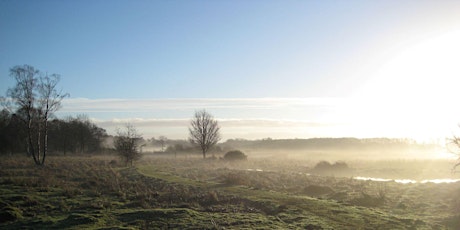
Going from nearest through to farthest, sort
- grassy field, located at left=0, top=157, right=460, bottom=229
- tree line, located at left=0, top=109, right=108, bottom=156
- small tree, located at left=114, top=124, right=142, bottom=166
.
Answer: grassy field, located at left=0, top=157, right=460, bottom=229, small tree, located at left=114, top=124, right=142, bottom=166, tree line, located at left=0, top=109, right=108, bottom=156

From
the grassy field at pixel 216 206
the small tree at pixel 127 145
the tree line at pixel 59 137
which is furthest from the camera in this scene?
the tree line at pixel 59 137

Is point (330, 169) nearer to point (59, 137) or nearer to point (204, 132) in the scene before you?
point (204, 132)

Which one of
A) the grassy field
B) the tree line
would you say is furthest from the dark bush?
the tree line

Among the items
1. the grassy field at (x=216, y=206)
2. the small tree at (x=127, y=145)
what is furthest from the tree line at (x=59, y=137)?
A: the grassy field at (x=216, y=206)

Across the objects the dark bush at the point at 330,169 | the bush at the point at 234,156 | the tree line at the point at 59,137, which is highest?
the tree line at the point at 59,137

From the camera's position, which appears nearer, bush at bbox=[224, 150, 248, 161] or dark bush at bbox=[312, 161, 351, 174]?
dark bush at bbox=[312, 161, 351, 174]

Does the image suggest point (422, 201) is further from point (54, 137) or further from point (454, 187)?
point (54, 137)

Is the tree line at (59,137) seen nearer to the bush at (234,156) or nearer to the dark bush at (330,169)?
the bush at (234,156)

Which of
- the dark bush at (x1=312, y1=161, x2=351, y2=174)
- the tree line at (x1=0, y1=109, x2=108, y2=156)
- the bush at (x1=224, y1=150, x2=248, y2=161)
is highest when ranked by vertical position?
the tree line at (x1=0, y1=109, x2=108, y2=156)

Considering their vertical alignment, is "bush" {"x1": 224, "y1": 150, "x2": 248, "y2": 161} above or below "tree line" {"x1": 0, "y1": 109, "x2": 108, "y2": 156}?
below

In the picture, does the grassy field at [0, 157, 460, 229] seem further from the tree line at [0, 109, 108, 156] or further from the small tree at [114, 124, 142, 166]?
the tree line at [0, 109, 108, 156]

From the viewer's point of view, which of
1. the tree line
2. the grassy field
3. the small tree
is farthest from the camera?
the tree line

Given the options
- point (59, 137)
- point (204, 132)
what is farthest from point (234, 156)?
point (59, 137)

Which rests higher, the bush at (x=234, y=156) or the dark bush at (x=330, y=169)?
the bush at (x=234, y=156)
